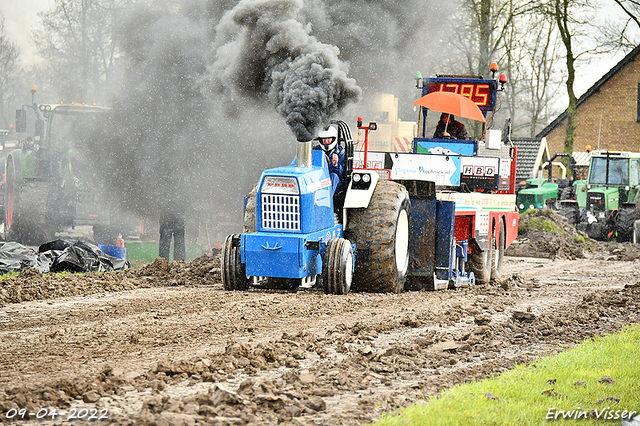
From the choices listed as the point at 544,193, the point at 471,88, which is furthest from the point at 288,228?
the point at 544,193

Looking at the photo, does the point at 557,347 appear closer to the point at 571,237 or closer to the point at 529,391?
the point at 529,391

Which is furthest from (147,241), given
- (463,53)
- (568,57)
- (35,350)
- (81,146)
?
(568,57)

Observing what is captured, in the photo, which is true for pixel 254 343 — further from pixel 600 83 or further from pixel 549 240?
pixel 600 83

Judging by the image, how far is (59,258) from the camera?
1204cm

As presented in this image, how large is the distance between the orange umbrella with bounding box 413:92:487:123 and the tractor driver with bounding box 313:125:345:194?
329 cm

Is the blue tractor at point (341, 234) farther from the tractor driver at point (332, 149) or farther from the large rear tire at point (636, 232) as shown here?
the large rear tire at point (636, 232)

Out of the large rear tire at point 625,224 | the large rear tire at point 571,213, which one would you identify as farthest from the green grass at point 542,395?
the large rear tire at point 571,213

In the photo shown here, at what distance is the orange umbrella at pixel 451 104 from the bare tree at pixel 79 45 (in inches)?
899

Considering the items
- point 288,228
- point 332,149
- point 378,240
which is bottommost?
point 378,240

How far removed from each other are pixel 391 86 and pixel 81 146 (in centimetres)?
801

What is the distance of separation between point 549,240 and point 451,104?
7.21m

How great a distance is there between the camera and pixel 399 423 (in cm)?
430

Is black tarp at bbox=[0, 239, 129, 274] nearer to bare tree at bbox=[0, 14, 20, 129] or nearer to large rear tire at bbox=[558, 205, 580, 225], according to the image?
large rear tire at bbox=[558, 205, 580, 225]

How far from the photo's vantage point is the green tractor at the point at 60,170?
1916 cm
